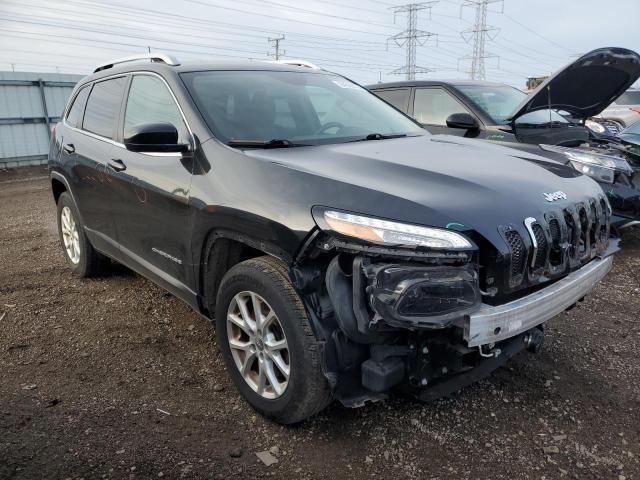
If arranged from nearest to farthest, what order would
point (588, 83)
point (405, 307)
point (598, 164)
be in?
point (405, 307)
point (598, 164)
point (588, 83)

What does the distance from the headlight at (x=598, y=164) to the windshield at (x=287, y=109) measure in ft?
7.09

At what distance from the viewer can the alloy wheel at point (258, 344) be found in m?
2.54

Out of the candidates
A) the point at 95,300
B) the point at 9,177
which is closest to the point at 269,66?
the point at 95,300

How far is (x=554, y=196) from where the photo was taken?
8.42 feet

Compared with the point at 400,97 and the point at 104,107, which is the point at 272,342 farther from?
the point at 400,97

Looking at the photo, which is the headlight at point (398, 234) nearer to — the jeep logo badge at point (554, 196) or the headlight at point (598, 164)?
the jeep logo badge at point (554, 196)

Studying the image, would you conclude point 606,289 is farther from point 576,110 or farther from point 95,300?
point 95,300

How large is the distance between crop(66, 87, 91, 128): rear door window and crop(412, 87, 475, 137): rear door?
3738mm

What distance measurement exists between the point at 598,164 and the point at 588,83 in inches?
43.0

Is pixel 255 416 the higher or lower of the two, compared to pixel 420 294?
lower

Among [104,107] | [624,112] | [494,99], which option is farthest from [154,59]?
[624,112]

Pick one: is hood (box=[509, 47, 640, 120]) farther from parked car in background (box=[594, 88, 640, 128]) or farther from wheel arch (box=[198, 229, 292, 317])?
parked car in background (box=[594, 88, 640, 128])

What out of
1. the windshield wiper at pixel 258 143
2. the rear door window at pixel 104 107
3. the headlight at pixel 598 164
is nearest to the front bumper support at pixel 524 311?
the windshield wiper at pixel 258 143

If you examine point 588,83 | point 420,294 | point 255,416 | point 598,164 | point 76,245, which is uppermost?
point 588,83
